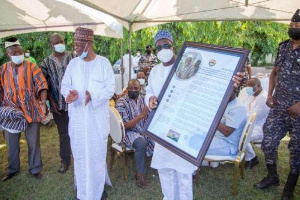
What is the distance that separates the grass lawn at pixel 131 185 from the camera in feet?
11.7

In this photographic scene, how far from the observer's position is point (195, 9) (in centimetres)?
436

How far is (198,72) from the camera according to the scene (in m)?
2.26

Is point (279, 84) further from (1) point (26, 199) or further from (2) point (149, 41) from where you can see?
(2) point (149, 41)

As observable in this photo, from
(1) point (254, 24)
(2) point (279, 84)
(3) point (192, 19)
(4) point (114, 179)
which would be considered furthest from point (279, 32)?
(4) point (114, 179)

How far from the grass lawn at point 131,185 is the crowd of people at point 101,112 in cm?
13

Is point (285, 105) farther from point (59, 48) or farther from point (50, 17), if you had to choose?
point (50, 17)

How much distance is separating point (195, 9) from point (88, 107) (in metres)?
2.53

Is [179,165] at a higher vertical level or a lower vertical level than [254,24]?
lower

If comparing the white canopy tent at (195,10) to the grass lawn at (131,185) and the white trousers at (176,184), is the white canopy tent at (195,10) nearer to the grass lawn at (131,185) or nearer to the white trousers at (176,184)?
the grass lawn at (131,185)

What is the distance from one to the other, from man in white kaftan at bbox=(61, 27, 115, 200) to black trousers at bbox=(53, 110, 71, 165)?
3.82 ft

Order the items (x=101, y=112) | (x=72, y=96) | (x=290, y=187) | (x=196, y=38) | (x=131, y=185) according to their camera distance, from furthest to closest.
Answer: (x=196, y=38) < (x=131, y=185) < (x=290, y=187) < (x=101, y=112) < (x=72, y=96)

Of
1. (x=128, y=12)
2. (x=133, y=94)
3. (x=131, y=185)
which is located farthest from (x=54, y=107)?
(x=128, y=12)

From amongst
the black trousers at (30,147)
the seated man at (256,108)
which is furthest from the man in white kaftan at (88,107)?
the seated man at (256,108)

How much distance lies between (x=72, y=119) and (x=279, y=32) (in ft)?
45.2
